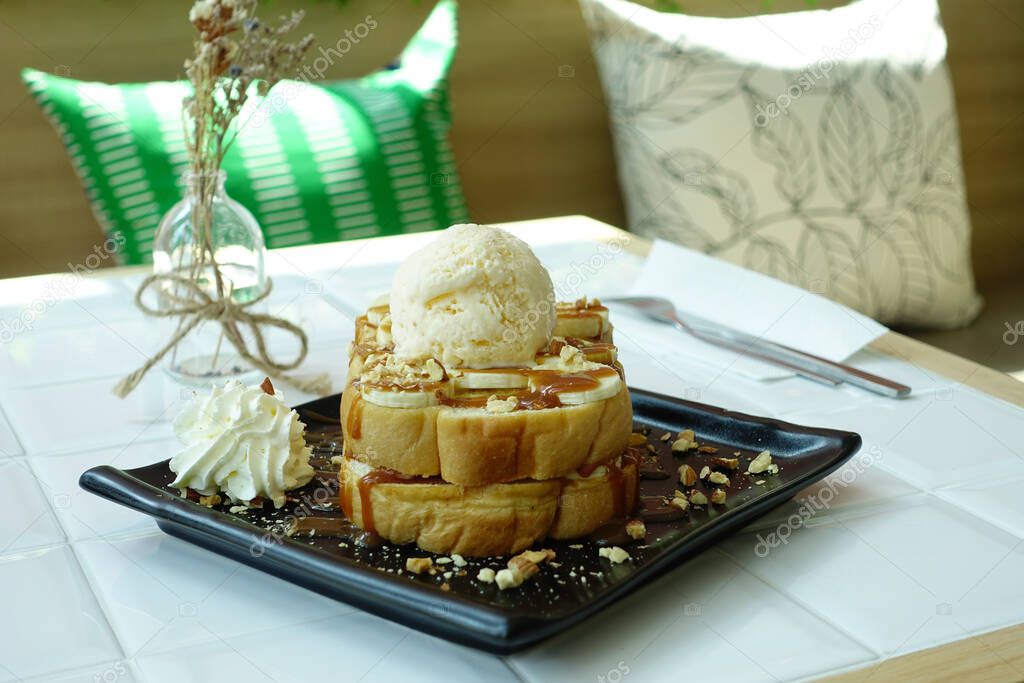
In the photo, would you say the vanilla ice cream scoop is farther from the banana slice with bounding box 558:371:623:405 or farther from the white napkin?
the white napkin

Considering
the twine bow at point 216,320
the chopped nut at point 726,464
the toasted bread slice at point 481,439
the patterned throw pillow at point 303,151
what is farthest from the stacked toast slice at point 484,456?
the patterned throw pillow at point 303,151

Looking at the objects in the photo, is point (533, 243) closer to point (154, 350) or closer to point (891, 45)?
point (154, 350)

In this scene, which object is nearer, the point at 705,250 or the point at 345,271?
the point at 345,271

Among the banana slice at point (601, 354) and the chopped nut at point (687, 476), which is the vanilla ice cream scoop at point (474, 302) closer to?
the banana slice at point (601, 354)

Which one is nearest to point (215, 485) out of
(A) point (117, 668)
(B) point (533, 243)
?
(A) point (117, 668)
